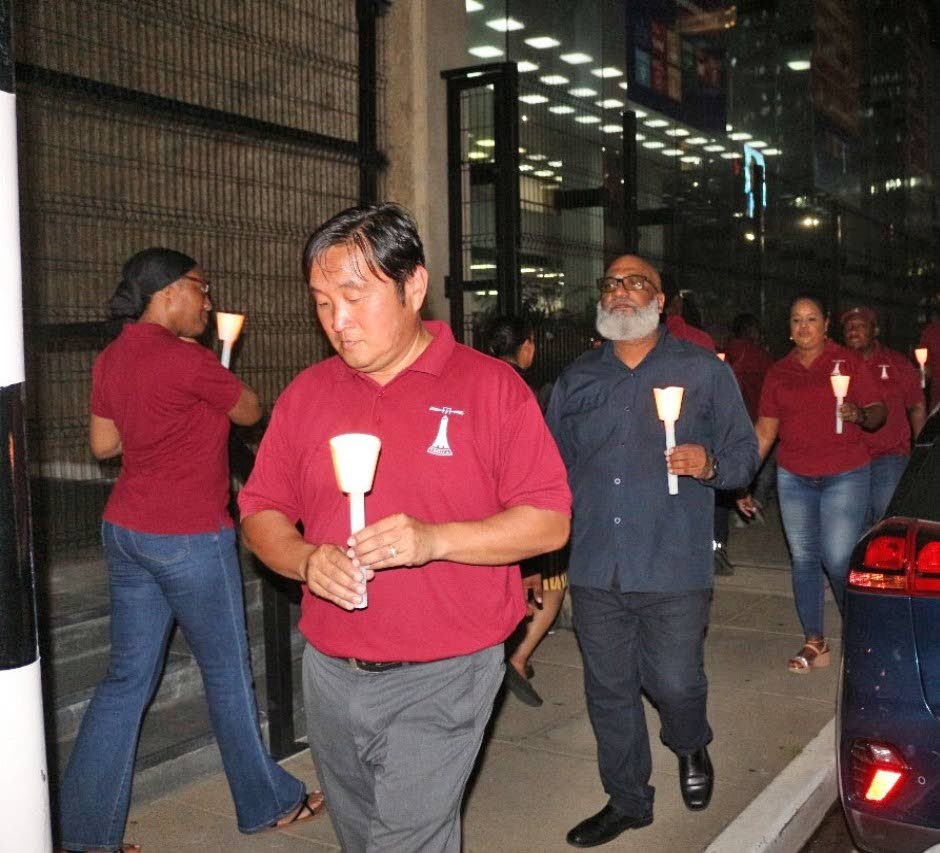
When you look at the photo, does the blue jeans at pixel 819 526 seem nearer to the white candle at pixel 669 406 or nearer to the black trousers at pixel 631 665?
the black trousers at pixel 631 665

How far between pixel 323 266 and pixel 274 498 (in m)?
0.65

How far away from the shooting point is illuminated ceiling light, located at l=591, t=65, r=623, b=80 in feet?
50.4

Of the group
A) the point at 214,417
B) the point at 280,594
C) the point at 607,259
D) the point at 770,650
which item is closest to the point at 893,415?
the point at 770,650

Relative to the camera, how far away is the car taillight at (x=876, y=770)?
3607 millimetres

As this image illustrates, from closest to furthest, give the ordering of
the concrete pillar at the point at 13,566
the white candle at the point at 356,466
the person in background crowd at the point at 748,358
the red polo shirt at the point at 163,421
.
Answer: the concrete pillar at the point at 13,566, the white candle at the point at 356,466, the red polo shirt at the point at 163,421, the person in background crowd at the point at 748,358

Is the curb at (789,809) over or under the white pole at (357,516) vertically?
under

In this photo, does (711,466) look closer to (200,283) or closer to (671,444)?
(671,444)

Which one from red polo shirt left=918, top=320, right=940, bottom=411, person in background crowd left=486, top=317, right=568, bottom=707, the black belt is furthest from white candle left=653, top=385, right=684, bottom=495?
red polo shirt left=918, top=320, right=940, bottom=411

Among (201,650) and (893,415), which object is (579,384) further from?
(893,415)

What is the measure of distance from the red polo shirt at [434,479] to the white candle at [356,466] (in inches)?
12.1

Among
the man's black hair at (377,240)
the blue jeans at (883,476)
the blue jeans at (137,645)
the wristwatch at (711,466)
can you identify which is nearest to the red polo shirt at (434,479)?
the man's black hair at (377,240)

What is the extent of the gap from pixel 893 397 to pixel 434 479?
623 cm

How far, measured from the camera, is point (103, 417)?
4535 mm

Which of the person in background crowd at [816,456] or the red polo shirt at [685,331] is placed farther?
the red polo shirt at [685,331]
